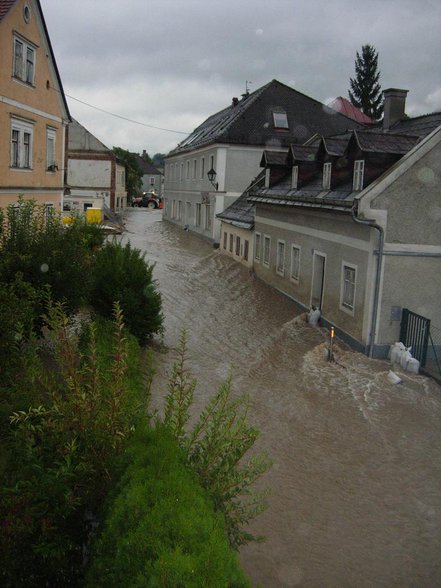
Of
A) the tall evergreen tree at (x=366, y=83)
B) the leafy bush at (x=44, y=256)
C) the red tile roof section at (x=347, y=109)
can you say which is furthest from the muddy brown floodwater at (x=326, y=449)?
the tall evergreen tree at (x=366, y=83)

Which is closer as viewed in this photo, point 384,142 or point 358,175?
point 384,142

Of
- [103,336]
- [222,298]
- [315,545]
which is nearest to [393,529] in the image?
[315,545]

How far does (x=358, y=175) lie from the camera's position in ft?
50.6

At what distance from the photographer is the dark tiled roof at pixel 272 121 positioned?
35.9 meters

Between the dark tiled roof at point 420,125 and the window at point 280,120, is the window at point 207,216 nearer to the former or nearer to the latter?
the window at point 280,120

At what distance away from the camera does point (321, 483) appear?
8742 mm

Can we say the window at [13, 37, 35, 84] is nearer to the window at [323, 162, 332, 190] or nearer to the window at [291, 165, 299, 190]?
the window at [291, 165, 299, 190]

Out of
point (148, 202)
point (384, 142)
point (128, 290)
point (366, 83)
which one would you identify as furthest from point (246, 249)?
point (148, 202)

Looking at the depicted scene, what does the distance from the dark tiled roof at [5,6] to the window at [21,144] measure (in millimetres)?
3059

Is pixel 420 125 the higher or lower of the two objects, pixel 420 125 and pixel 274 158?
the higher

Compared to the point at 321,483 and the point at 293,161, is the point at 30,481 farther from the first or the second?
the point at 293,161

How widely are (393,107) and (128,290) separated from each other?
41.5 ft

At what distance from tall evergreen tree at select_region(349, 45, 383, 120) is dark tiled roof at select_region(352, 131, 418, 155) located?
53604mm

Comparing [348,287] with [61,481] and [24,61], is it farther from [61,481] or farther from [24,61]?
[24,61]
